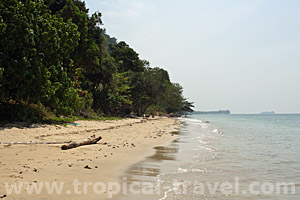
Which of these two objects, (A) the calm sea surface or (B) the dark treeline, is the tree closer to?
(B) the dark treeline

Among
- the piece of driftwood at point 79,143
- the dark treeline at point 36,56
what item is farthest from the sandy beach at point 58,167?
the dark treeline at point 36,56

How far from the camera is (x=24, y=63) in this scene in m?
13.6

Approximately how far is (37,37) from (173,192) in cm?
1329

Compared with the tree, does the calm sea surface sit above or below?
below

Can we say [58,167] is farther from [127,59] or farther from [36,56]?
[127,59]

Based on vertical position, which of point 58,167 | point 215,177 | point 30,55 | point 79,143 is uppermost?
point 30,55

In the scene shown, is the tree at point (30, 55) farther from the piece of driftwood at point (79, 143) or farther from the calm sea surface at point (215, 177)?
the calm sea surface at point (215, 177)

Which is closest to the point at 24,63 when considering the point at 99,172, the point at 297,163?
the point at 99,172

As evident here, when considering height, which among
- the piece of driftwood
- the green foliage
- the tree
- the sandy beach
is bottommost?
the sandy beach

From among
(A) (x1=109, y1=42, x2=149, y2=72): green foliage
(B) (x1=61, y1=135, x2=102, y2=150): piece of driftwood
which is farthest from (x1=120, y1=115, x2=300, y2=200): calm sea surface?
(A) (x1=109, y1=42, x2=149, y2=72): green foliage

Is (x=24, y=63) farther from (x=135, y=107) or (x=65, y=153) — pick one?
(x=135, y=107)

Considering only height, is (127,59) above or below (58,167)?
above

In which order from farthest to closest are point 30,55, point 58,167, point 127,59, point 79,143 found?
point 127,59, point 30,55, point 79,143, point 58,167

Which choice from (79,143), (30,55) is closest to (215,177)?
(79,143)
